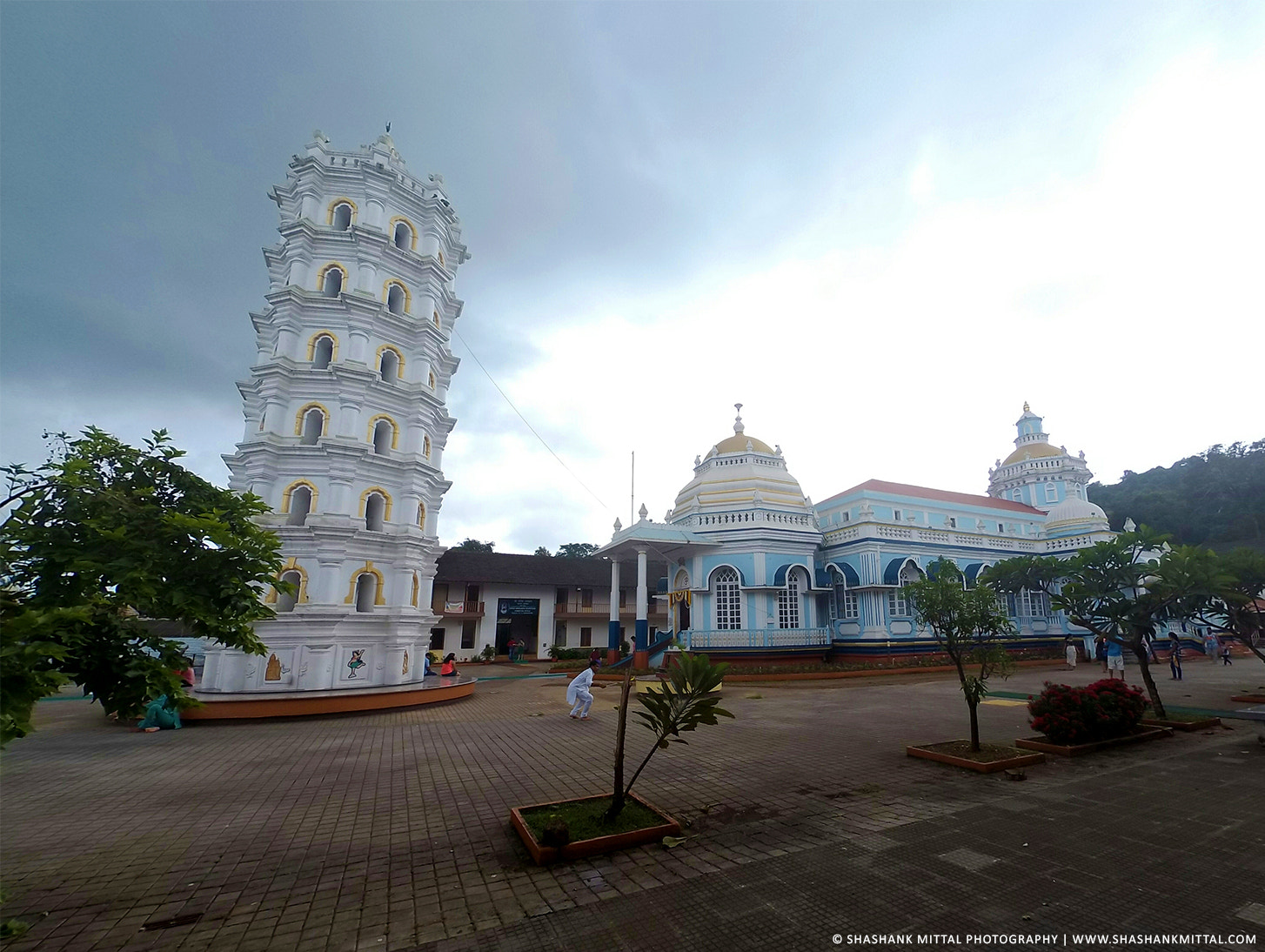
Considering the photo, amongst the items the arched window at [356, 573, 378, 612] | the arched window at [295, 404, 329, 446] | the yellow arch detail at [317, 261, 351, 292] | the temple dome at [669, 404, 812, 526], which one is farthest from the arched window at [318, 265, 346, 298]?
the temple dome at [669, 404, 812, 526]

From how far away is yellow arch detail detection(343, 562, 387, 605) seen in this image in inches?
630

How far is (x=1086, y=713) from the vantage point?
32.4ft

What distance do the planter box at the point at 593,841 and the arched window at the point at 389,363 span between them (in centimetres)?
1561

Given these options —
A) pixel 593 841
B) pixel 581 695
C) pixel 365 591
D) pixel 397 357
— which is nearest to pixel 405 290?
pixel 397 357

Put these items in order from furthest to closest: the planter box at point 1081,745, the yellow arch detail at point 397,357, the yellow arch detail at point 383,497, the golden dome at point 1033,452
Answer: the golden dome at point 1033,452 → the yellow arch detail at point 397,357 → the yellow arch detail at point 383,497 → the planter box at point 1081,745

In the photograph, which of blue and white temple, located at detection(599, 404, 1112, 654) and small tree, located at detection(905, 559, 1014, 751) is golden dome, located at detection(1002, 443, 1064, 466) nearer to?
blue and white temple, located at detection(599, 404, 1112, 654)

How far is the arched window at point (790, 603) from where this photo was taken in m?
25.9

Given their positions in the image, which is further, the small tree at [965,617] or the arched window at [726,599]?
the arched window at [726,599]

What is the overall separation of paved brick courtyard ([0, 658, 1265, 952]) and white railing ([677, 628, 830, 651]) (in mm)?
13761

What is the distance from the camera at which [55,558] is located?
171 inches

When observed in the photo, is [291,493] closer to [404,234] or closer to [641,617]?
[404,234]

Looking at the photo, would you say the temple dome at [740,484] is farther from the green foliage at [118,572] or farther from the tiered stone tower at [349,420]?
the green foliage at [118,572]

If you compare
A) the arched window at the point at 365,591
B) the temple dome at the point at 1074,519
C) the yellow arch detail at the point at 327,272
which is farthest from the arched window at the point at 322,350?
the temple dome at the point at 1074,519

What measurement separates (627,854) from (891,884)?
2297mm
